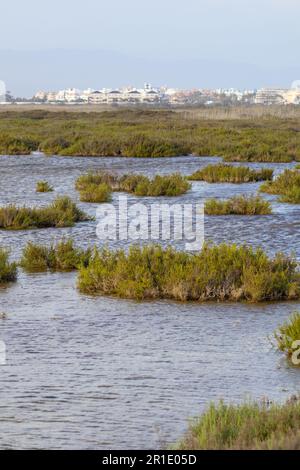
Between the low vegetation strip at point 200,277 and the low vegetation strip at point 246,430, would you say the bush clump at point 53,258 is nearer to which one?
the low vegetation strip at point 200,277

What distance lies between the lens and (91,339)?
9.59 metres

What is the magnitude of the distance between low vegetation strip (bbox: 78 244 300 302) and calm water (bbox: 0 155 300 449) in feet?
0.74

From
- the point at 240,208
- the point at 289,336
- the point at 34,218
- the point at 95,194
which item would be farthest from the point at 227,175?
the point at 289,336

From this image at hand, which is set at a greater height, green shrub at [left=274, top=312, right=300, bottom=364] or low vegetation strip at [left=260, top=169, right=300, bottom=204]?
green shrub at [left=274, top=312, right=300, bottom=364]

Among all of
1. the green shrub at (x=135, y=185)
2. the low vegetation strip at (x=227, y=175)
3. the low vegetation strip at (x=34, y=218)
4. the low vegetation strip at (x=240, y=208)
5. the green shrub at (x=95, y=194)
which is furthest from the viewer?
the low vegetation strip at (x=227, y=175)

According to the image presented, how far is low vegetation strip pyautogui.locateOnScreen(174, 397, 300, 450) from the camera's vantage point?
5.15m

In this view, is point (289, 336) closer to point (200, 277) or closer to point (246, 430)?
point (200, 277)

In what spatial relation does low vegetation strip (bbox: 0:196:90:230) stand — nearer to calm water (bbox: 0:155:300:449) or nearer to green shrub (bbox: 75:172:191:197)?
green shrub (bbox: 75:172:191:197)

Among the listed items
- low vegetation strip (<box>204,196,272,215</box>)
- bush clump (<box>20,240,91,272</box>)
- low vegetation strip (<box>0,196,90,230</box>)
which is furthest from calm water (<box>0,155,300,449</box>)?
low vegetation strip (<box>204,196,272,215</box>)

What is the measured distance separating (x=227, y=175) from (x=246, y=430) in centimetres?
2186

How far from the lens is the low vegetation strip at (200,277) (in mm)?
11367

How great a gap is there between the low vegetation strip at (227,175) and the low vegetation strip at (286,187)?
268 centimetres

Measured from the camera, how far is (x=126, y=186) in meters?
24.7

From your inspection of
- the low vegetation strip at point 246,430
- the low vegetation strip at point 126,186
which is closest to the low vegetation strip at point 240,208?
Answer: the low vegetation strip at point 126,186
